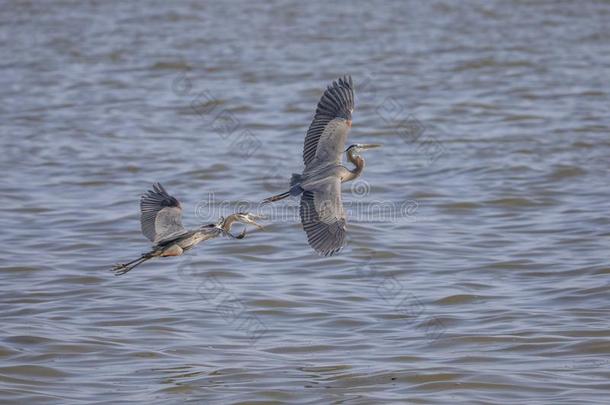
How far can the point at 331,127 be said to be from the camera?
28.5 ft

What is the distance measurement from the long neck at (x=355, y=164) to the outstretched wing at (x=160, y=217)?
1326 mm

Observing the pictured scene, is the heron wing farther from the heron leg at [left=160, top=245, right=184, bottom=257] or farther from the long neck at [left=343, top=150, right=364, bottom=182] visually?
the heron leg at [left=160, top=245, right=184, bottom=257]

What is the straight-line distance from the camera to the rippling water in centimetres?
826

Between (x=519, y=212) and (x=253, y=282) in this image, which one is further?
(x=519, y=212)

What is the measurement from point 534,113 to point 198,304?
9.17m

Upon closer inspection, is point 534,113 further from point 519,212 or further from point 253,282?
point 253,282

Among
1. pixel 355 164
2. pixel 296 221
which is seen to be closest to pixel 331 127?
pixel 355 164

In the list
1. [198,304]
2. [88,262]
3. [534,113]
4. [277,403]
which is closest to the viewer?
[277,403]

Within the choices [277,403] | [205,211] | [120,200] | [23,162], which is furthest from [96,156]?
[277,403]

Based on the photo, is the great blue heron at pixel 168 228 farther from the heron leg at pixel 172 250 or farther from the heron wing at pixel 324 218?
the heron wing at pixel 324 218

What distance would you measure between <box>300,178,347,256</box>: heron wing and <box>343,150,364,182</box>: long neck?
0.41 m

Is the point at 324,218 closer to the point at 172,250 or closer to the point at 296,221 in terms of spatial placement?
the point at 172,250

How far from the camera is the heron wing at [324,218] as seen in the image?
7945mm

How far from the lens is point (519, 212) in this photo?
12.9 metres
